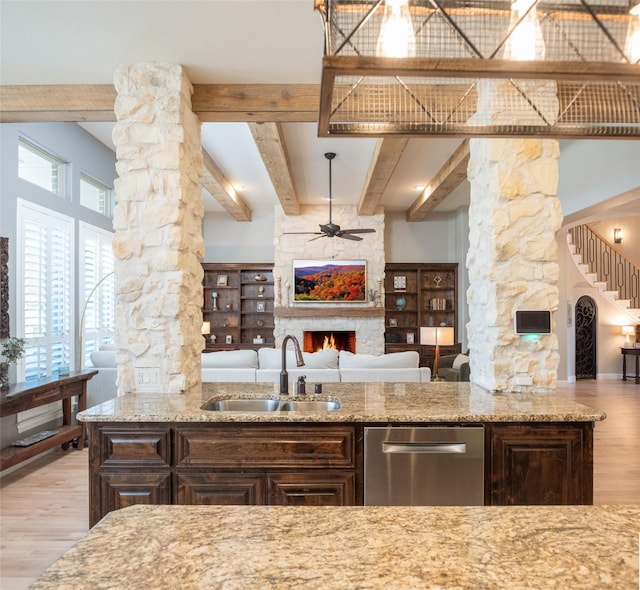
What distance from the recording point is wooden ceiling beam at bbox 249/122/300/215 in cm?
408

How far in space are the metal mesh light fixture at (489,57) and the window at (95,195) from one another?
4.84 metres

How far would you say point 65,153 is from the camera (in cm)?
498

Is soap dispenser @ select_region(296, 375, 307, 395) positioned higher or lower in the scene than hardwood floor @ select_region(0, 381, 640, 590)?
higher

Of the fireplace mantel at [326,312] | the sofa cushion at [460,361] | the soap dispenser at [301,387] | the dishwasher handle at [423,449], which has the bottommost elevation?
the sofa cushion at [460,361]

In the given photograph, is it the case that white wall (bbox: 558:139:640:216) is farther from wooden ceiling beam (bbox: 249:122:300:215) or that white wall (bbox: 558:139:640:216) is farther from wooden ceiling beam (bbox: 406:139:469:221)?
wooden ceiling beam (bbox: 249:122:300:215)

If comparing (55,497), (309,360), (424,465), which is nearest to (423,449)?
(424,465)

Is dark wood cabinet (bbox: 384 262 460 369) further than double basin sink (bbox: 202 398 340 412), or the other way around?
dark wood cabinet (bbox: 384 262 460 369)

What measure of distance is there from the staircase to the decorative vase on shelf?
9.34 meters

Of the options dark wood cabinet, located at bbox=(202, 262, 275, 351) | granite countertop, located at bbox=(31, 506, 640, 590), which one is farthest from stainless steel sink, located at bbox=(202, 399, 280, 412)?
dark wood cabinet, located at bbox=(202, 262, 275, 351)

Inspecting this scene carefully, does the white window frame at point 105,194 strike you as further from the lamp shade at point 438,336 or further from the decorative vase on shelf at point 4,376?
the lamp shade at point 438,336

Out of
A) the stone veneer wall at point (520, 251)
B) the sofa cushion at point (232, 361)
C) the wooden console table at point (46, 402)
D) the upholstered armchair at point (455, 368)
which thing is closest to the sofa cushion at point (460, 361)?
the upholstered armchair at point (455, 368)

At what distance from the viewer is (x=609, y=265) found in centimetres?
927

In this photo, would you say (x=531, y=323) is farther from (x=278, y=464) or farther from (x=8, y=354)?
(x=8, y=354)

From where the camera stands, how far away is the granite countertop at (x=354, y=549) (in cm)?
81
